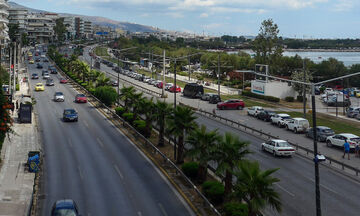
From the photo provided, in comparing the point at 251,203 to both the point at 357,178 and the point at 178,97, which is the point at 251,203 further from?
the point at 178,97

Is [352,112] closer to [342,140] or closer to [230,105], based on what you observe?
[230,105]

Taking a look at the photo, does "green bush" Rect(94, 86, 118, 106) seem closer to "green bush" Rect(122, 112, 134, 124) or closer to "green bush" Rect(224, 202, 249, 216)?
"green bush" Rect(122, 112, 134, 124)

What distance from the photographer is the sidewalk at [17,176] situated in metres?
23.5

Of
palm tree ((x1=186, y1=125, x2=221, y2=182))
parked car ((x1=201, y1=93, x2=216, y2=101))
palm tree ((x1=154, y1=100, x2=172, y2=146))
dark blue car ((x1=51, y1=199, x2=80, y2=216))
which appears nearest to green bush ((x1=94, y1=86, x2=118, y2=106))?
parked car ((x1=201, y1=93, x2=216, y2=101))

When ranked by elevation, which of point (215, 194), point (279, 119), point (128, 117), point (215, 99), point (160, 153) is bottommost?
point (215, 194)

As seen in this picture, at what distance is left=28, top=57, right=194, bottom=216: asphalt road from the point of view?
2359cm

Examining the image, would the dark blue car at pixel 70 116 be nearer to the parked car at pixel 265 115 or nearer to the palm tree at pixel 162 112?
the palm tree at pixel 162 112

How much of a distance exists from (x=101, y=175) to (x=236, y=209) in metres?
11.8

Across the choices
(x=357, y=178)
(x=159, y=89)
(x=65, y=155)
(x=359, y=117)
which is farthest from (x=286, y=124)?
(x=159, y=89)

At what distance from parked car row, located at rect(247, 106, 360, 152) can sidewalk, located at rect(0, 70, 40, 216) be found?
19832 mm

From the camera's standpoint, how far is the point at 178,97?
7881 cm

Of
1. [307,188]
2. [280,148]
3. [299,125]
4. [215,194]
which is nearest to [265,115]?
[299,125]

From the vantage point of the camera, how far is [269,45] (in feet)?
343

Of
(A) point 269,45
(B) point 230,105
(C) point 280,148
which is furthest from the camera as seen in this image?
(A) point 269,45
